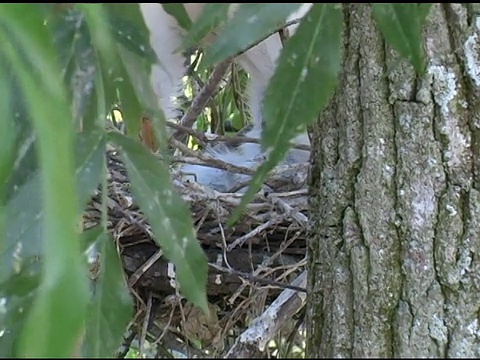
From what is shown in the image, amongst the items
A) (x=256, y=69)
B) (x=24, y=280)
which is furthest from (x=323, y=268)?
(x=256, y=69)

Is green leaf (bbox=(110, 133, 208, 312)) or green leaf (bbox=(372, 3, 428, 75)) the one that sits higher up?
green leaf (bbox=(372, 3, 428, 75))

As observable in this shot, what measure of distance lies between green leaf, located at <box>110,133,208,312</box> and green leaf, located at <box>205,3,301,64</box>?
0.24 feet

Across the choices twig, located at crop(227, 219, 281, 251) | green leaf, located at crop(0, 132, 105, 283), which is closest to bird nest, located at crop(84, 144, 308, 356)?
twig, located at crop(227, 219, 281, 251)

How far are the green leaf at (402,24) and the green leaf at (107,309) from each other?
18cm

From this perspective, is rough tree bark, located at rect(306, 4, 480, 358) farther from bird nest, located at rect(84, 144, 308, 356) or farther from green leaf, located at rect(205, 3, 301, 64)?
bird nest, located at rect(84, 144, 308, 356)

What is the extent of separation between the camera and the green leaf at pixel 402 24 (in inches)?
15.2

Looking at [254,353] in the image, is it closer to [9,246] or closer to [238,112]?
[9,246]

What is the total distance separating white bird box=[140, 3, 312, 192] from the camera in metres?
1.16

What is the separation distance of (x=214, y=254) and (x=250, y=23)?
643 mm

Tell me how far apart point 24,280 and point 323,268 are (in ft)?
0.70

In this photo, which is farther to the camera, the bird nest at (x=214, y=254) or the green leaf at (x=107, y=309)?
the bird nest at (x=214, y=254)

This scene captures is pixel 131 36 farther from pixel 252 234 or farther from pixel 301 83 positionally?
pixel 252 234

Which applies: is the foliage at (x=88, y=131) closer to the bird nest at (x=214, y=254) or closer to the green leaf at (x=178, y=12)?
the green leaf at (x=178, y=12)

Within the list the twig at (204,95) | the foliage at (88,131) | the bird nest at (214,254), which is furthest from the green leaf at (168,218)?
the twig at (204,95)
